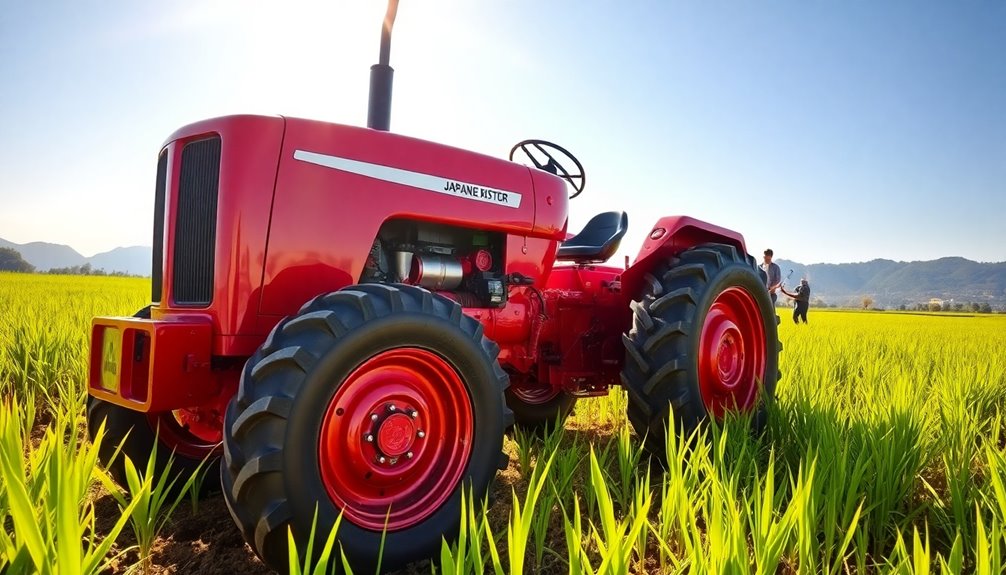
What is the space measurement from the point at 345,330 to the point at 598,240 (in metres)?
2.11

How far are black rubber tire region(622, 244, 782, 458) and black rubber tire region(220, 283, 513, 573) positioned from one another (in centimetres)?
98

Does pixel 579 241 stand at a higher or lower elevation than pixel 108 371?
higher

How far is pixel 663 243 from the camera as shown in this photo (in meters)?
2.94

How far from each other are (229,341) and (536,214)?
1433 mm

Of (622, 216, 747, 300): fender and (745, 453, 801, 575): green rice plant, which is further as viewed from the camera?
→ (622, 216, 747, 300): fender

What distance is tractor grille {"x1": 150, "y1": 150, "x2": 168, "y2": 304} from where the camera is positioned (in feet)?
7.06

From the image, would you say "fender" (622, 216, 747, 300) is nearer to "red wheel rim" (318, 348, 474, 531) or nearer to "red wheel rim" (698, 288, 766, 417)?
"red wheel rim" (698, 288, 766, 417)

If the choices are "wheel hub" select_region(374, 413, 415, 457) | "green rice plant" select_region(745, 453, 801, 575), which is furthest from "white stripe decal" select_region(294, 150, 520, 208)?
"green rice plant" select_region(745, 453, 801, 575)

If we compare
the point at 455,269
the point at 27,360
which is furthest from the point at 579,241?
the point at 27,360

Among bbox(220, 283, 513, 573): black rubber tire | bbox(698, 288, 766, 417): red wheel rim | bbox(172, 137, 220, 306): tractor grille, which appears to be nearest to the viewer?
→ bbox(220, 283, 513, 573): black rubber tire

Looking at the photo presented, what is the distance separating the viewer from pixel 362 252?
2084mm

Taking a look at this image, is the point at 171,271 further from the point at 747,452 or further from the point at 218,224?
the point at 747,452

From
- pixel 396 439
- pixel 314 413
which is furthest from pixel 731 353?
pixel 314 413

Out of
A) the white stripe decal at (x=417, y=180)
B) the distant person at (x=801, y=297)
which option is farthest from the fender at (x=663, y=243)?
the distant person at (x=801, y=297)
